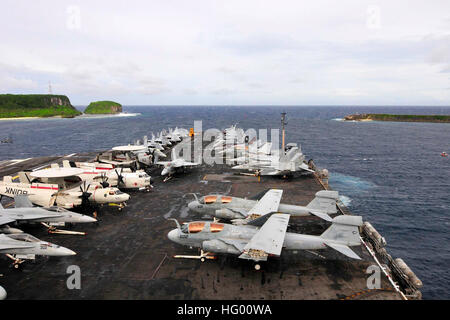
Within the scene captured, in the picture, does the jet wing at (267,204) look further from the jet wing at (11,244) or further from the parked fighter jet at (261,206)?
the jet wing at (11,244)

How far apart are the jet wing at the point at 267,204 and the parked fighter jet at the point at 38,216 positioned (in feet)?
56.0

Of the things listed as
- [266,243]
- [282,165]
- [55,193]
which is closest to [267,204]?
[266,243]

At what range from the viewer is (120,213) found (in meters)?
32.2

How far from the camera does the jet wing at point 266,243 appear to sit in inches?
729

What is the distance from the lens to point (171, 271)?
2061 centimetres

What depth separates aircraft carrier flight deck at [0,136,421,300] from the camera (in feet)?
59.2

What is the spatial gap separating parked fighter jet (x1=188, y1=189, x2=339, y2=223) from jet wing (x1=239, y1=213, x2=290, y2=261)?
4.83 meters

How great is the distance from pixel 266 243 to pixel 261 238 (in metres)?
0.67

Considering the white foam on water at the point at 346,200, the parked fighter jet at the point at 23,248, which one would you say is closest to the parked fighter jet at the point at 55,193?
the parked fighter jet at the point at 23,248

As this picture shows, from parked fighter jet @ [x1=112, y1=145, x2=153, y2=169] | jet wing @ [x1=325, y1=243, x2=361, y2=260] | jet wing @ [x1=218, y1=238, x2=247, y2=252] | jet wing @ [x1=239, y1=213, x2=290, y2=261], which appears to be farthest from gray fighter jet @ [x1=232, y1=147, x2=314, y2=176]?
jet wing @ [x1=218, y1=238, x2=247, y2=252]

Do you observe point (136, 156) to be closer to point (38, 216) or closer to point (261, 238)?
point (38, 216)

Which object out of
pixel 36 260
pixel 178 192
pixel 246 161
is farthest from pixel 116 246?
pixel 246 161
